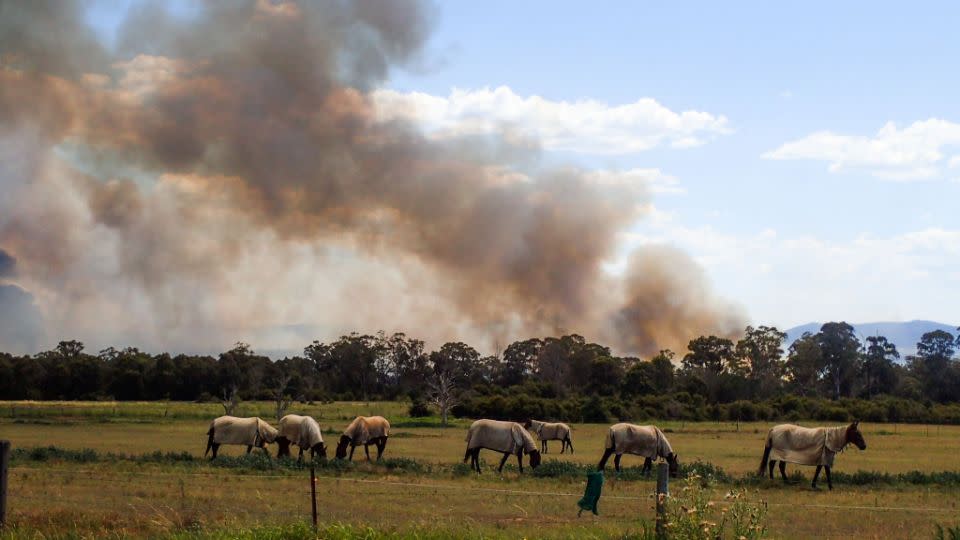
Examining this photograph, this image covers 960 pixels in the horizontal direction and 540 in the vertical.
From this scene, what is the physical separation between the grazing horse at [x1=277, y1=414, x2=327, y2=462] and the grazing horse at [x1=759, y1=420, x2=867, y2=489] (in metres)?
14.4

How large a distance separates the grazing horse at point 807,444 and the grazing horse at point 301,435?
47.4 ft

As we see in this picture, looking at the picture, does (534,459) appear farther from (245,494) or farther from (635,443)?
(245,494)

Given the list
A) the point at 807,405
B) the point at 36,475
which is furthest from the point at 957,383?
the point at 36,475

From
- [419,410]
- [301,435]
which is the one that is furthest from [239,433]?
[419,410]

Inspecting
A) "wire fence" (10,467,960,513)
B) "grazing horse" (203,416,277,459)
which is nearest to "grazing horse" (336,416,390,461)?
"grazing horse" (203,416,277,459)

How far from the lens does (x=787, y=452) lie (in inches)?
1185

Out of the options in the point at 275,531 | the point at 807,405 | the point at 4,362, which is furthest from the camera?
the point at 4,362

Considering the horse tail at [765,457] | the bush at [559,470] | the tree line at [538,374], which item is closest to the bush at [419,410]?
the tree line at [538,374]

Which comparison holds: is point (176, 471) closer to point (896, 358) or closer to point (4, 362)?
point (4, 362)

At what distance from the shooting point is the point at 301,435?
33406 mm

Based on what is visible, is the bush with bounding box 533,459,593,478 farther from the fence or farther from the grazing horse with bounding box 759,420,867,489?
the grazing horse with bounding box 759,420,867,489

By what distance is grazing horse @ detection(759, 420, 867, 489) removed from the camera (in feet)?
96.9

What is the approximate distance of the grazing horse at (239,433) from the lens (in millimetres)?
35406

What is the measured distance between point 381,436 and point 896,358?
14207 cm
